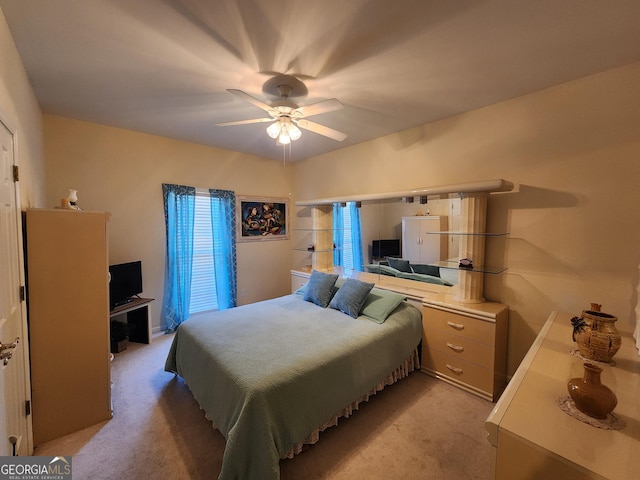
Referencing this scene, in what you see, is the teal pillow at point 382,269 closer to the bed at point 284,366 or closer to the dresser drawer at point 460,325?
the bed at point 284,366

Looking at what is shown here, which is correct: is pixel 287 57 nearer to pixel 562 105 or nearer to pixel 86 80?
pixel 86 80

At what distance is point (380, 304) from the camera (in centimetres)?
269

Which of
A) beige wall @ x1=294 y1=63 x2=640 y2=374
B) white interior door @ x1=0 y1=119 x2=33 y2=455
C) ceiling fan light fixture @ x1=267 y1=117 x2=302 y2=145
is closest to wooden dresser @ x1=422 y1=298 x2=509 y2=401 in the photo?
beige wall @ x1=294 y1=63 x2=640 y2=374

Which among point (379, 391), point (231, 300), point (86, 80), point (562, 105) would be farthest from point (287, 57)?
point (231, 300)

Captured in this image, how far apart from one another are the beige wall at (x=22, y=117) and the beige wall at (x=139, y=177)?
13.0 inches

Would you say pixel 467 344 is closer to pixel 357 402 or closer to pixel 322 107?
pixel 357 402

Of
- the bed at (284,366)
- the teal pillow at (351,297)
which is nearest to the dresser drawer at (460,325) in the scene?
the bed at (284,366)

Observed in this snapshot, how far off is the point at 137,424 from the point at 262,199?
3.31 meters

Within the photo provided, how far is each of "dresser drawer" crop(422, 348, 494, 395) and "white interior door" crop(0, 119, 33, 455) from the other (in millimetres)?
2989

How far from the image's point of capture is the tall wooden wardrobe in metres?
1.82

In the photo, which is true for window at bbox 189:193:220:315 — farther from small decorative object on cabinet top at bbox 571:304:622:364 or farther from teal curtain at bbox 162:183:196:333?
small decorative object on cabinet top at bbox 571:304:622:364

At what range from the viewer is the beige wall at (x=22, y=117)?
57.7 inches

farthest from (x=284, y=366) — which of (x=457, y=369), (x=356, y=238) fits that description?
(x=356, y=238)

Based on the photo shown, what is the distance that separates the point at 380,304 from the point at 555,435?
174cm
